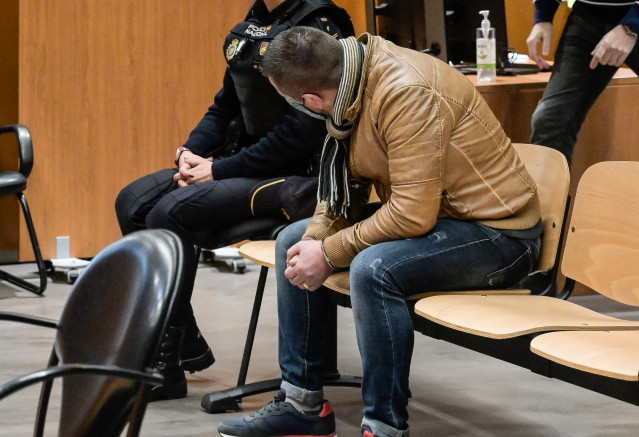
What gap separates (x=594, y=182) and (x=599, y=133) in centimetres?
141

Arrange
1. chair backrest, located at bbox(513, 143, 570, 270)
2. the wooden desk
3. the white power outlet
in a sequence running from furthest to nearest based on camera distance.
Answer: the white power outlet, the wooden desk, chair backrest, located at bbox(513, 143, 570, 270)

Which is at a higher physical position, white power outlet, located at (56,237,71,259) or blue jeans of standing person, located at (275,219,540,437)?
blue jeans of standing person, located at (275,219,540,437)

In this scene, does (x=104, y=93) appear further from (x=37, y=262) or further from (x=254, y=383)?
(x=254, y=383)

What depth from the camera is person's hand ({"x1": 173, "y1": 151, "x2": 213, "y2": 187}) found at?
2.87 m

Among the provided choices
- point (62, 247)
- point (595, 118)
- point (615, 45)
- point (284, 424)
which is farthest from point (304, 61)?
point (62, 247)

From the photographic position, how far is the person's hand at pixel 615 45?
2.93 m

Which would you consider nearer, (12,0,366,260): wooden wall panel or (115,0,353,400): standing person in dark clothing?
(115,0,353,400): standing person in dark clothing

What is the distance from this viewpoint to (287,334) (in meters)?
2.46

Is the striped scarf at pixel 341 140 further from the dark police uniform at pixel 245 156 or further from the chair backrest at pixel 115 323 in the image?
the chair backrest at pixel 115 323

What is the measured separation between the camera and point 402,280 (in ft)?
6.98

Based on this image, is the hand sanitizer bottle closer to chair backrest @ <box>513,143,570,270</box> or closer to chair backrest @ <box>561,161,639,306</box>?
chair backrest @ <box>513,143,570,270</box>

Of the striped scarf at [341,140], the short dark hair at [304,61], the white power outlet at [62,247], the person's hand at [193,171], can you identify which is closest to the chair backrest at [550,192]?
the striped scarf at [341,140]

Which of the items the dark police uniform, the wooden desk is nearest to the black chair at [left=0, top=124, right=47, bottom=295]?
the dark police uniform

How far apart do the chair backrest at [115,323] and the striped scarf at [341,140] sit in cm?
91
